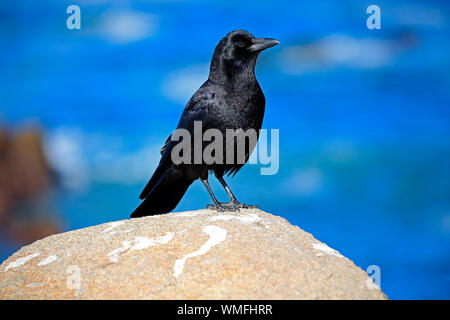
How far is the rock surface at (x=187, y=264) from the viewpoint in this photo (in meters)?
3.81

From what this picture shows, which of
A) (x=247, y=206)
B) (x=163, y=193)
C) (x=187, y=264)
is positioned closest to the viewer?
(x=187, y=264)

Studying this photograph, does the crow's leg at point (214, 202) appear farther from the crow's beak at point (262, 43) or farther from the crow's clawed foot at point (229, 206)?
the crow's beak at point (262, 43)

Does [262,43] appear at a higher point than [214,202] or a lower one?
higher

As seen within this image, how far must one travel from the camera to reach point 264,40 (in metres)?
5.45

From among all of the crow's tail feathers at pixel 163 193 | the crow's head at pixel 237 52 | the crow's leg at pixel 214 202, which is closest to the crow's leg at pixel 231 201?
the crow's leg at pixel 214 202

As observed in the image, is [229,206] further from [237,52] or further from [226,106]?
[237,52]

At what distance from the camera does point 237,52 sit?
18.0 ft

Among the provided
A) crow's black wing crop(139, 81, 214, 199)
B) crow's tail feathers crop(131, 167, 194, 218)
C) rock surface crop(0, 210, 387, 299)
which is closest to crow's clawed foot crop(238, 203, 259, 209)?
rock surface crop(0, 210, 387, 299)

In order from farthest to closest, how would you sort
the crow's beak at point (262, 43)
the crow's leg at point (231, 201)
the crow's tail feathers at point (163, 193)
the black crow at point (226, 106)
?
the crow's tail feathers at point (163, 193), the crow's leg at point (231, 201), the crow's beak at point (262, 43), the black crow at point (226, 106)

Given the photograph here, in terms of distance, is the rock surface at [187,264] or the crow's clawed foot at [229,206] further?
the crow's clawed foot at [229,206]

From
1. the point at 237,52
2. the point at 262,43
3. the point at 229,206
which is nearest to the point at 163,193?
the point at 229,206

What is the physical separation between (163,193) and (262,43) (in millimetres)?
2188
